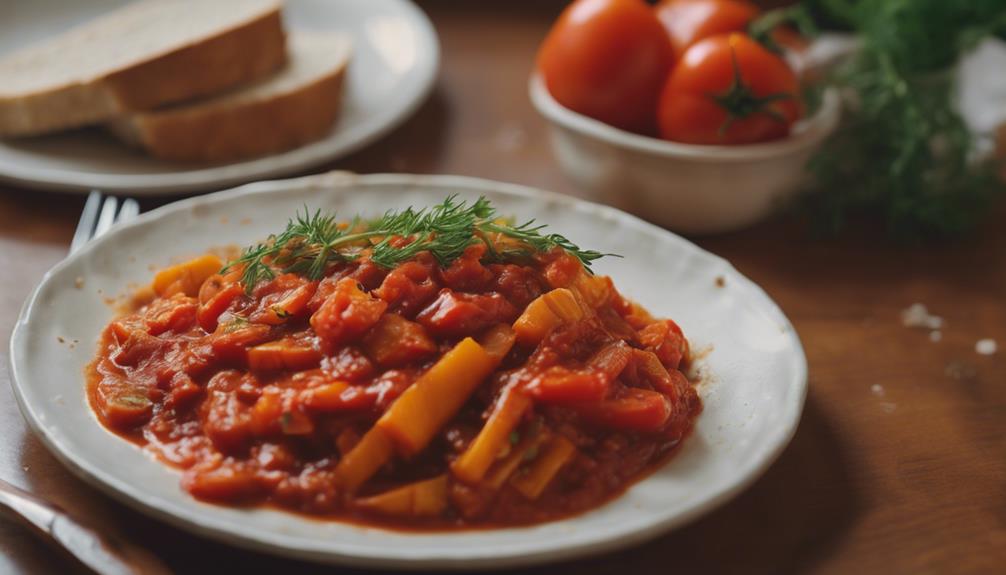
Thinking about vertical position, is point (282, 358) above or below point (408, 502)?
above

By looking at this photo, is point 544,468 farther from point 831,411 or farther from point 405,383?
point 831,411

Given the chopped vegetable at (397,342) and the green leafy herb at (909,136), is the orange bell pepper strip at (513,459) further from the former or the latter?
the green leafy herb at (909,136)

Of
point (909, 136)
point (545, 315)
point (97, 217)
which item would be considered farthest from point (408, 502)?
point (909, 136)

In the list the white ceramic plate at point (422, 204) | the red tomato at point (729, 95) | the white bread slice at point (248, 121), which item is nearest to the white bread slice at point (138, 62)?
the white bread slice at point (248, 121)

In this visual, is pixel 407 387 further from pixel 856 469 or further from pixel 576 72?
pixel 576 72

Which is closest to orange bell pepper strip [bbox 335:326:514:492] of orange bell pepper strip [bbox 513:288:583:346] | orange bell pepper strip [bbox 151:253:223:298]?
orange bell pepper strip [bbox 513:288:583:346]

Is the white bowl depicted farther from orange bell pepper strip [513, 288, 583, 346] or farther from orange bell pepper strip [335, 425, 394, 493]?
orange bell pepper strip [335, 425, 394, 493]
